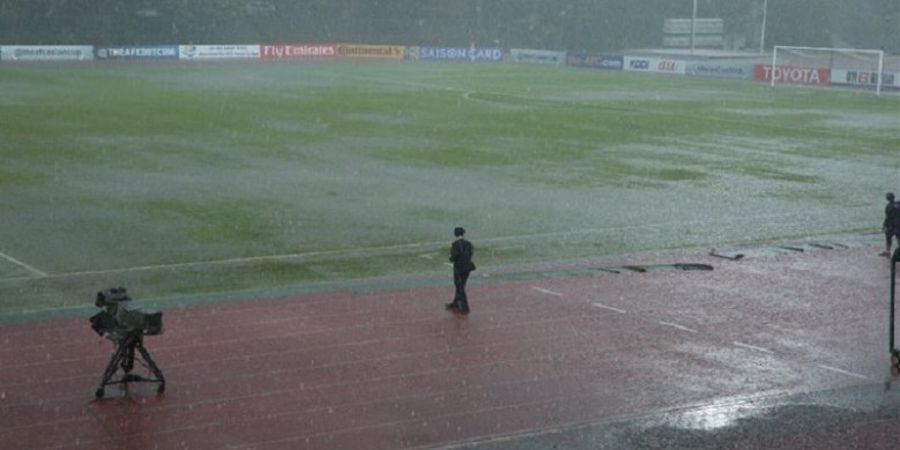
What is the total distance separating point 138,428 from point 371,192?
1780 cm

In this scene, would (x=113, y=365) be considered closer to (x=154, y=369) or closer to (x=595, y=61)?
(x=154, y=369)

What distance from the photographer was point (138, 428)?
→ 13.2 meters

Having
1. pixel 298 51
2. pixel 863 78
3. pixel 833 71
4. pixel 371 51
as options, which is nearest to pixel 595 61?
pixel 371 51

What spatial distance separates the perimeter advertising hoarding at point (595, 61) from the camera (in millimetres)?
79312

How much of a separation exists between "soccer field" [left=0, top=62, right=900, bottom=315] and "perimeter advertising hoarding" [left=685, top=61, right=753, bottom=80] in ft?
39.3

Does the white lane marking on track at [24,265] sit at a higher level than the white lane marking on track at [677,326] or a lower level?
lower

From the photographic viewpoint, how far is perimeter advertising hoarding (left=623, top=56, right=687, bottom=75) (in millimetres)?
75812

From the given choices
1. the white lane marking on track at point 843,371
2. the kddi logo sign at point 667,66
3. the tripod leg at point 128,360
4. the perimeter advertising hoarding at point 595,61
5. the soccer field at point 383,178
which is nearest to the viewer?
the tripod leg at point 128,360

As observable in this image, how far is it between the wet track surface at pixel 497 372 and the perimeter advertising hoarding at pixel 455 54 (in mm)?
69226

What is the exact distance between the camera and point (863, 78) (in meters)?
66.2

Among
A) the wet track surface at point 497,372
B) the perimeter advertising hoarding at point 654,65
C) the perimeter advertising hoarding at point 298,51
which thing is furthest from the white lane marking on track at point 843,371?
the perimeter advertising hoarding at point 298,51

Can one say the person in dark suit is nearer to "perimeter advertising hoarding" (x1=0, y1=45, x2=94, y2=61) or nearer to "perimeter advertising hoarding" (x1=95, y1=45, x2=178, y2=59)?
"perimeter advertising hoarding" (x1=0, y1=45, x2=94, y2=61)

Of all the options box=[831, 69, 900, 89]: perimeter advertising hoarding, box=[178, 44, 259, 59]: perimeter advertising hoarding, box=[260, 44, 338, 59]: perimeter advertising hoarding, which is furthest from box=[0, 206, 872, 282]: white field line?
box=[260, 44, 338, 59]: perimeter advertising hoarding

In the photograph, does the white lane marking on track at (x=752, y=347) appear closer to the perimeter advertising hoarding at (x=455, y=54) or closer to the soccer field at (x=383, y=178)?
the soccer field at (x=383, y=178)
